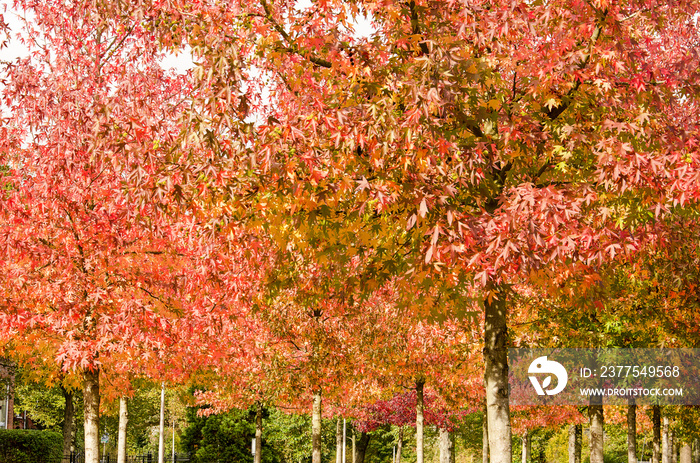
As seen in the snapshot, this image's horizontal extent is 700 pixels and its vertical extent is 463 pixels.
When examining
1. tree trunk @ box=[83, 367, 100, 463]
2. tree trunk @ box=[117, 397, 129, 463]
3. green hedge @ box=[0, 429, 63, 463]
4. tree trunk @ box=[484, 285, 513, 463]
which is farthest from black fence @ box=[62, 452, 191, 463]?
tree trunk @ box=[484, 285, 513, 463]

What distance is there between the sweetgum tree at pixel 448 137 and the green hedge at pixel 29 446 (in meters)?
29.4

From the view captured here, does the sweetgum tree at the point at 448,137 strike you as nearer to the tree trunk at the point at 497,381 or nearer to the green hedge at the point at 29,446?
the tree trunk at the point at 497,381

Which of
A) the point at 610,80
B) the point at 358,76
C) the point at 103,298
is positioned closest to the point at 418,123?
the point at 358,76

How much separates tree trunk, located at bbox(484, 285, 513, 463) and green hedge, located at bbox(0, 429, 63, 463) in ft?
95.8

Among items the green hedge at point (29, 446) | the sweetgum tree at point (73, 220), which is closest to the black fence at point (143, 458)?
the green hedge at point (29, 446)

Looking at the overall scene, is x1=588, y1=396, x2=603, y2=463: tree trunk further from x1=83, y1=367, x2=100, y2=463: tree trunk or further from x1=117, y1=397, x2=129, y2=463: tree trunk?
x1=117, y1=397, x2=129, y2=463: tree trunk

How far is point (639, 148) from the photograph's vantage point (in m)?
9.09

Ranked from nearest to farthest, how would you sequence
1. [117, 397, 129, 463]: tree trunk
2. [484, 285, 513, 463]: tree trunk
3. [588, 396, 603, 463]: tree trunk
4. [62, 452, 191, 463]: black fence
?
[484, 285, 513, 463]: tree trunk < [588, 396, 603, 463]: tree trunk < [117, 397, 129, 463]: tree trunk < [62, 452, 191, 463]: black fence

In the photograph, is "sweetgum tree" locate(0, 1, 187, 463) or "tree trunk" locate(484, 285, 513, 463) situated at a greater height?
"sweetgum tree" locate(0, 1, 187, 463)

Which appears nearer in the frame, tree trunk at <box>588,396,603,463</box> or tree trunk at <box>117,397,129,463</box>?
tree trunk at <box>588,396,603,463</box>

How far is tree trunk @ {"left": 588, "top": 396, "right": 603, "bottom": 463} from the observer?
1908cm

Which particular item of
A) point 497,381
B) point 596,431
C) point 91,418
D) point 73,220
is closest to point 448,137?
point 497,381

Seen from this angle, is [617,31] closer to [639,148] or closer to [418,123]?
[639,148]

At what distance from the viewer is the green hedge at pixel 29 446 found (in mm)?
33281
